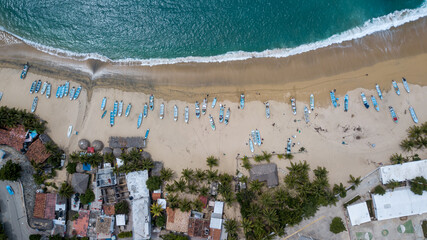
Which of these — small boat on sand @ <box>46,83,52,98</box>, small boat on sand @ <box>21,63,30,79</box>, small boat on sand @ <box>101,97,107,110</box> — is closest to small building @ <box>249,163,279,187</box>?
small boat on sand @ <box>101,97,107,110</box>

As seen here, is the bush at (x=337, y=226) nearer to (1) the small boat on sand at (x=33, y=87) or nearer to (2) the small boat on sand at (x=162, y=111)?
(2) the small boat on sand at (x=162, y=111)

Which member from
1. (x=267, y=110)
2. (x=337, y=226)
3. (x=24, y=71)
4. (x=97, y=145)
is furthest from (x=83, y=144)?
(x=337, y=226)

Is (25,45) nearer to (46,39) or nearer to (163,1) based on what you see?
(46,39)

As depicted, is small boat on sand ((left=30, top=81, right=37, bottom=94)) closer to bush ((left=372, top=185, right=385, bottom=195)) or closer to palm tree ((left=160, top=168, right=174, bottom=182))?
palm tree ((left=160, top=168, right=174, bottom=182))

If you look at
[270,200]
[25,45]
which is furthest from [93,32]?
[270,200]

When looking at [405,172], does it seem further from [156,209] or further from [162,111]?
[162,111]

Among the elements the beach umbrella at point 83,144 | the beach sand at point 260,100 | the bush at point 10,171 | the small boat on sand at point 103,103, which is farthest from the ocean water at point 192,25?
the bush at point 10,171
